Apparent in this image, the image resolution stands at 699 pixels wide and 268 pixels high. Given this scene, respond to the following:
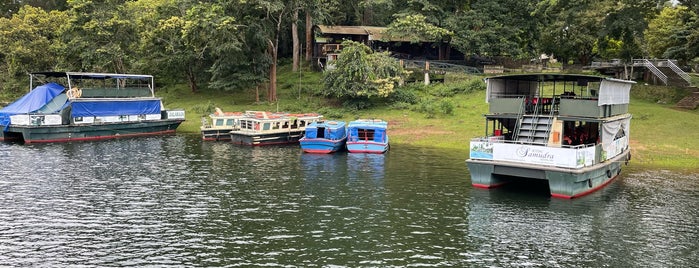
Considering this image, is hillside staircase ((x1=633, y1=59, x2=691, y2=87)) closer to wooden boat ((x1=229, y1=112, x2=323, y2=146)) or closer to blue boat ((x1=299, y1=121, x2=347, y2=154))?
blue boat ((x1=299, y1=121, x2=347, y2=154))

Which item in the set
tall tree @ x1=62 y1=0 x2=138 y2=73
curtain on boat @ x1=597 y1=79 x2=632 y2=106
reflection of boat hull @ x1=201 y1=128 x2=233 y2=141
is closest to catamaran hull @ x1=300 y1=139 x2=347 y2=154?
reflection of boat hull @ x1=201 y1=128 x2=233 y2=141

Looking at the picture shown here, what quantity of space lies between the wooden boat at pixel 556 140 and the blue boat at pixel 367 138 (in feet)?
38.5

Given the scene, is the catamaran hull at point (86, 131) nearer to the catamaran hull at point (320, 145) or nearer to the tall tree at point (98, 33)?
the tall tree at point (98, 33)

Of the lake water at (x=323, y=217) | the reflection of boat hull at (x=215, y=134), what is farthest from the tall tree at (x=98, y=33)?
the lake water at (x=323, y=217)

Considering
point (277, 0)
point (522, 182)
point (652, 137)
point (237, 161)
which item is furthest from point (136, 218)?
point (277, 0)

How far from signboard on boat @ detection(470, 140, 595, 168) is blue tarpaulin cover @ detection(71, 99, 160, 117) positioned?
4060 centimetres

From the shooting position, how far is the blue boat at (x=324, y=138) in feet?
154

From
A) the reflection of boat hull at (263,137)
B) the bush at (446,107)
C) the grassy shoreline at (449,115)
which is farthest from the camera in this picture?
the bush at (446,107)

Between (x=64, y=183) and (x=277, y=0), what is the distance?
4029cm

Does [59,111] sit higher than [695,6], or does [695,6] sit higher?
[695,6]

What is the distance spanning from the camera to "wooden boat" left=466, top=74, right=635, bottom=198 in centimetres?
3005

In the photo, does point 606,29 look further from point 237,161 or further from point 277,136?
point 237,161

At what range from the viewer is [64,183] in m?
33.2

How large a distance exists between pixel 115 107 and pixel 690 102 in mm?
57491
